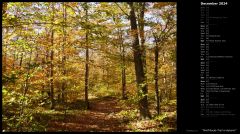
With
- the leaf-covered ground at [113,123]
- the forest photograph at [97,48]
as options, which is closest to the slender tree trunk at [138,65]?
the forest photograph at [97,48]

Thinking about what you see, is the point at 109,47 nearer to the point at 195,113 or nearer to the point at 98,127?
the point at 98,127

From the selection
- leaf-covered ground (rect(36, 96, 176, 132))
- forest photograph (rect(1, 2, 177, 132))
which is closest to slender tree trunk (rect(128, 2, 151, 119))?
forest photograph (rect(1, 2, 177, 132))

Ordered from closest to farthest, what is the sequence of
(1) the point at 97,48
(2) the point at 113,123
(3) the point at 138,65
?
(3) the point at 138,65
(2) the point at 113,123
(1) the point at 97,48

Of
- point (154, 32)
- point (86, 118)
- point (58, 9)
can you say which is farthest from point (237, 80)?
point (58, 9)

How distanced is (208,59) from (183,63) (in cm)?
63

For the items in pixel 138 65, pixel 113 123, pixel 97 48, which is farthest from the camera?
pixel 97 48

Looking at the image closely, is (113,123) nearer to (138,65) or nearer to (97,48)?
(138,65)

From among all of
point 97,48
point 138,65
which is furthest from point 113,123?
point 97,48

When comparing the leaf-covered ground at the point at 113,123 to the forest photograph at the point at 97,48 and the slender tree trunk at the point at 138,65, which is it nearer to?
the forest photograph at the point at 97,48

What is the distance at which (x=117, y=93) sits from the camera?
26.4 m

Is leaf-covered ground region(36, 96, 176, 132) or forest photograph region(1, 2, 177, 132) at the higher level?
forest photograph region(1, 2, 177, 132)

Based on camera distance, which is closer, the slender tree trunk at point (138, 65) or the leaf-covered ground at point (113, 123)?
the leaf-covered ground at point (113, 123)

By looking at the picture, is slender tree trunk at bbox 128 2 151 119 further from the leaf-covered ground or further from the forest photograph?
the leaf-covered ground

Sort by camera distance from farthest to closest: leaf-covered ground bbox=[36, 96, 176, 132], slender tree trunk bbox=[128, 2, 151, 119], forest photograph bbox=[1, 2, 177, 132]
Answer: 1. slender tree trunk bbox=[128, 2, 151, 119]
2. leaf-covered ground bbox=[36, 96, 176, 132]
3. forest photograph bbox=[1, 2, 177, 132]
